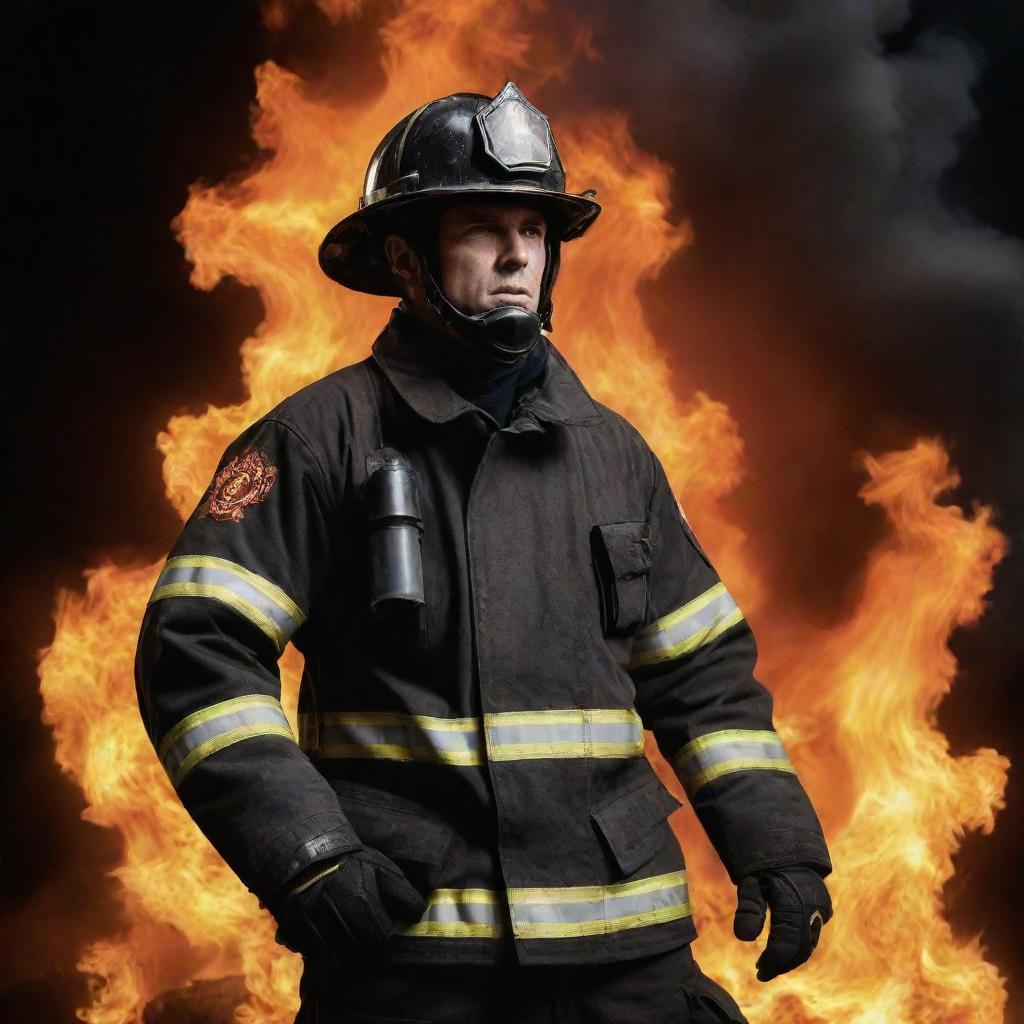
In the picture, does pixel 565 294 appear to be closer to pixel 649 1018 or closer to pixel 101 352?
pixel 101 352

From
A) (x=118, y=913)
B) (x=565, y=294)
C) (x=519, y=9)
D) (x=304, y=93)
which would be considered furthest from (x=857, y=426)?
(x=118, y=913)

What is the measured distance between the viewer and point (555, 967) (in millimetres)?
2869

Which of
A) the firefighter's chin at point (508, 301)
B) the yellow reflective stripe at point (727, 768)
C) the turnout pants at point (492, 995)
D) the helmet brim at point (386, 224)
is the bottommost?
the turnout pants at point (492, 995)

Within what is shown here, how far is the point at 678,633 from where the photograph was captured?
3.43 meters

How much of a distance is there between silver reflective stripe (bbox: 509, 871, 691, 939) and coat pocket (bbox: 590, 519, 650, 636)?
58 centimetres

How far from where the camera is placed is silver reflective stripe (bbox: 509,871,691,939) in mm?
2824

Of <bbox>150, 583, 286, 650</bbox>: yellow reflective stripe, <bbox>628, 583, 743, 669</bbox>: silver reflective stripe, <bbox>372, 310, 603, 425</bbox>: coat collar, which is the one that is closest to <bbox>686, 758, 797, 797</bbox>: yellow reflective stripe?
<bbox>628, 583, 743, 669</bbox>: silver reflective stripe

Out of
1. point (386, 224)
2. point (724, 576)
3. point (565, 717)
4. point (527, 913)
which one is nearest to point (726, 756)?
point (565, 717)

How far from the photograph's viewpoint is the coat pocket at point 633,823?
2.96 m

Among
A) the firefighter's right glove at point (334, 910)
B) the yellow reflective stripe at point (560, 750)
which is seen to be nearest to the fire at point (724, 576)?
the yellow reflective stripe at point (560, 750)

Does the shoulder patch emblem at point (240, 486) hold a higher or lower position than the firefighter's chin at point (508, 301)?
lower

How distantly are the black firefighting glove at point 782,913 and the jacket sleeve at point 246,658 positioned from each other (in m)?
0.98

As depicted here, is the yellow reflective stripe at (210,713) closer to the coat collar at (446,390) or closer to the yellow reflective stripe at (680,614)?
the coat collar at (446,390)

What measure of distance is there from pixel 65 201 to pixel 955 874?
516 centimetres
